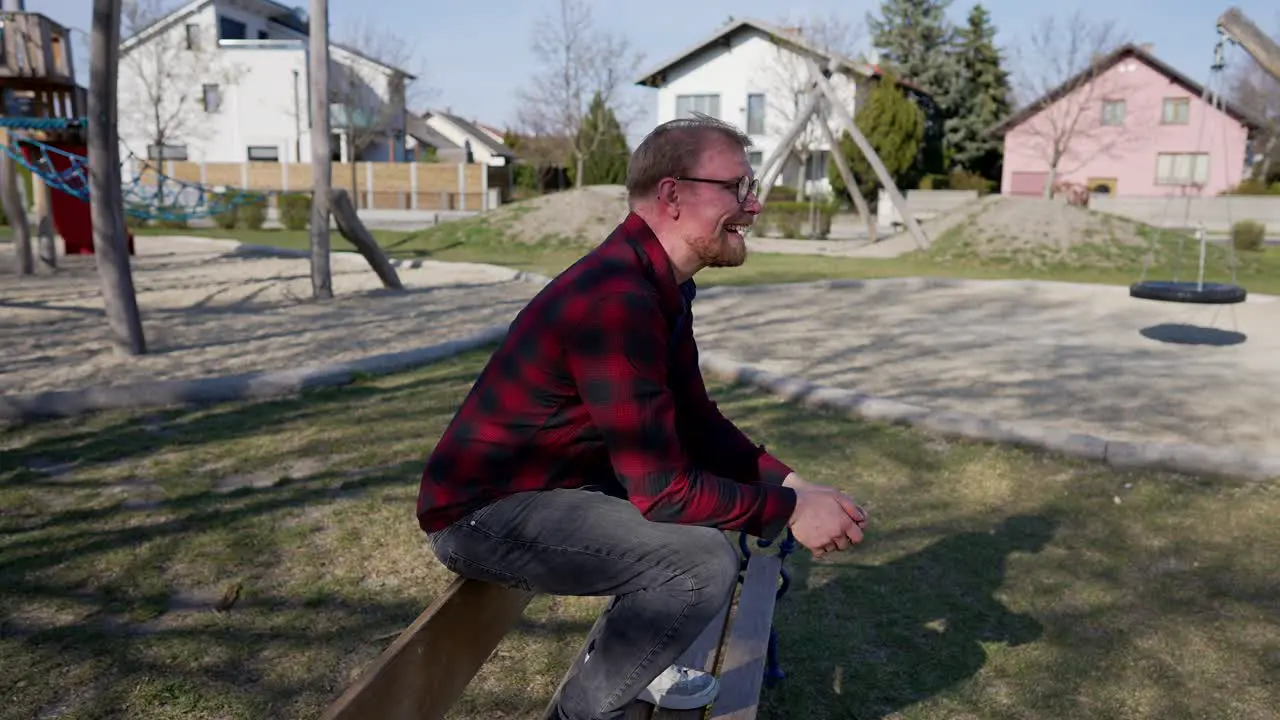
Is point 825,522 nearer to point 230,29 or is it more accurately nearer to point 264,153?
point 264,153

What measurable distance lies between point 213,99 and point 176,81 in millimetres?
1990

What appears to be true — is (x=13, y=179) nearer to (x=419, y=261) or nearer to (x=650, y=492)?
(x=419, y=261)

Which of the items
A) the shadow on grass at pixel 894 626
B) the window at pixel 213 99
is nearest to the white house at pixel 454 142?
the window at pixel 213 99

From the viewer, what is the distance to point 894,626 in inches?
126

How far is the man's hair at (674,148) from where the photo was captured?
6.76 feet

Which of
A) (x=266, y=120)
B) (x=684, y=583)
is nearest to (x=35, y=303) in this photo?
(x=684, y=583)

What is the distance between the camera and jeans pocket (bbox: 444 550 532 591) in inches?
80.2

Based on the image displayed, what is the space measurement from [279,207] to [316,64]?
60.6ft

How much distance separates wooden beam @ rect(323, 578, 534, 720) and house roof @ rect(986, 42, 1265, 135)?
1844 inches

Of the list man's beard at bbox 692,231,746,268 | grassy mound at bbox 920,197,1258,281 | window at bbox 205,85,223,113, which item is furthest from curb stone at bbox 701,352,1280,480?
window at bbox 205,85,223,113

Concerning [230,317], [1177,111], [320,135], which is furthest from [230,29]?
[1177,111]

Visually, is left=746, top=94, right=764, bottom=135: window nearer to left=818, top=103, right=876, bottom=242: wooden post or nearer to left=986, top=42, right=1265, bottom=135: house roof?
left=986, top=42, right=1265, bottom=135: house roof

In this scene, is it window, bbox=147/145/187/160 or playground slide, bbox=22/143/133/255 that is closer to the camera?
playground slide, bbox=22/143/133/255

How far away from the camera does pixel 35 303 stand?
9844 mm
